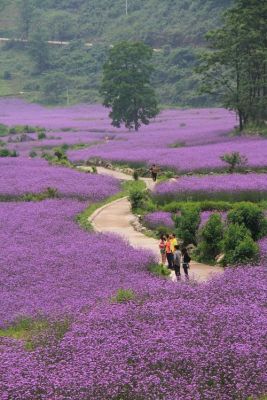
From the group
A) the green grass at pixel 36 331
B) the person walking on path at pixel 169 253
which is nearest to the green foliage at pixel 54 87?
the person walking on path at pixel 169 253

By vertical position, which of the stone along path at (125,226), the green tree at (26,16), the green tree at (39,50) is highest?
the green tree at (26,16)

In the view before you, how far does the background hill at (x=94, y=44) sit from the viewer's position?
121 m

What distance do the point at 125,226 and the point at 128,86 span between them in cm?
4340

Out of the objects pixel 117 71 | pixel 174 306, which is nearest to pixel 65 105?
pixel 117 71

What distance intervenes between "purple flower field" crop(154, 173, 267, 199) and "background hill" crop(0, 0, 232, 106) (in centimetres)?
8042

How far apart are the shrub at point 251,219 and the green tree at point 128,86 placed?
48.2 m

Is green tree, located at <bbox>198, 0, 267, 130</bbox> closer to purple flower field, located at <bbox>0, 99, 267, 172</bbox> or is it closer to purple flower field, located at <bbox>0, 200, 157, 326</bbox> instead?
purple flower field, located at <bbox>0, 99, 267, 172</bbox>

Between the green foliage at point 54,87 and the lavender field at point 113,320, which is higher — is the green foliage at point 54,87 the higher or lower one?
the higher one

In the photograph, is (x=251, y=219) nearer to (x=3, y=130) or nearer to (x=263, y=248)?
(x=263, y=248)

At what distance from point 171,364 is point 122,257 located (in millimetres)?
8777

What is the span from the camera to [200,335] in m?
11.8

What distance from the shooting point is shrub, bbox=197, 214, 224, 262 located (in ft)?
68.2

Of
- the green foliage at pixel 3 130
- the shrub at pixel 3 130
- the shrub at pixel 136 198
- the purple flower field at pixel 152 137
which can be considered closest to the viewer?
the shrub at pixel 136 198

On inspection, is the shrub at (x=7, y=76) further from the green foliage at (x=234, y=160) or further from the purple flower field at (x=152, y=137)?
the green foliage at (x=234, y=160)
